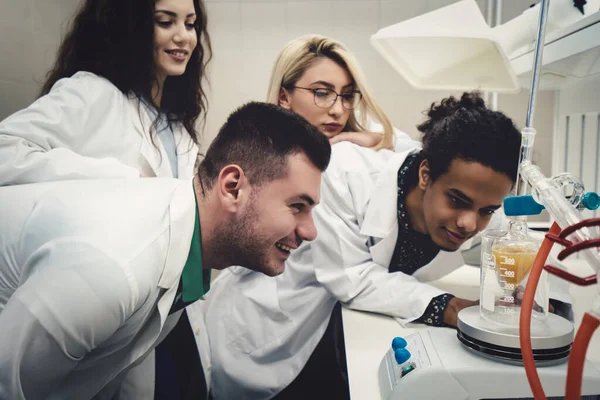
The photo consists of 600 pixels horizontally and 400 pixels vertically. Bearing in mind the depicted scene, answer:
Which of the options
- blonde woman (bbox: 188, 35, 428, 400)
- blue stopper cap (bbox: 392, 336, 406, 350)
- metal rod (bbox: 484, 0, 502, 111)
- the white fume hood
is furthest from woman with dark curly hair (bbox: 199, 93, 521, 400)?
metal rod (bbox: 484, 0, 502, 111)

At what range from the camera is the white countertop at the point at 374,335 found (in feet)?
2.79

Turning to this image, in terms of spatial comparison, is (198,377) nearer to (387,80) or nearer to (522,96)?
(387,80)

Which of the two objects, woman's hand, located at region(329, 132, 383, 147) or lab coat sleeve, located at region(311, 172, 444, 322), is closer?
lab coat sleeve, located at region(311, 172, 444, 322)

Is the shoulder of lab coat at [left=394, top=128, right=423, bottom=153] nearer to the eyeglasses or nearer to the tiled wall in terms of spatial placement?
the eyeglasses

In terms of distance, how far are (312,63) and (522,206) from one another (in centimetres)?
117

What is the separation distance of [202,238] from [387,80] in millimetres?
1536

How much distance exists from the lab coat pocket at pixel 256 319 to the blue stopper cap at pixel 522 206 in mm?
837

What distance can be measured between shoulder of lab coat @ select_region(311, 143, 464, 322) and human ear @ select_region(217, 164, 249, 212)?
0.33m

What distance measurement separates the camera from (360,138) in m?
1.72

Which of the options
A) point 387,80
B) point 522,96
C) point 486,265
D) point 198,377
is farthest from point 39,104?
point 522,96

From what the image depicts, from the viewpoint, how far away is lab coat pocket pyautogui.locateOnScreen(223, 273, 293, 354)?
55.6 inches

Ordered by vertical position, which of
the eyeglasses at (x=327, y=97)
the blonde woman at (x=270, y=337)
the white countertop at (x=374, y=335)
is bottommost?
the blonde woman at (x=270, y=337)

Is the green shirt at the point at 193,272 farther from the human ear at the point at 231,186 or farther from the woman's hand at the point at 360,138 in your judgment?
the woman's hand at the point at 360,138

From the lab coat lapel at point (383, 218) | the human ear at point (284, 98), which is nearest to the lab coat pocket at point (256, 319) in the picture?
the lab coat lapel at point (383, 218)
